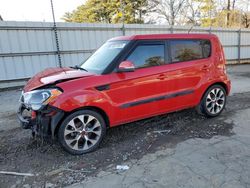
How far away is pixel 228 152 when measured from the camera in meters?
3.35

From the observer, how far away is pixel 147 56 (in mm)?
3939

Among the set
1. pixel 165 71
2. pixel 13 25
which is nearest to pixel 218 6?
pixel 13 25

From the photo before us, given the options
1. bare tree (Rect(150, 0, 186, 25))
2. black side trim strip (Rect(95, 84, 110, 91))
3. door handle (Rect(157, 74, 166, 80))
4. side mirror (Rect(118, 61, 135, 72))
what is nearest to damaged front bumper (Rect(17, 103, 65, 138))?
black side trim strip (Rect(95, 84, 110, 91))

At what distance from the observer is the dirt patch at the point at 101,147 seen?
297 centimetres

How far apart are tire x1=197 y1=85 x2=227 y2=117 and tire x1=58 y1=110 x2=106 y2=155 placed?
224 cm

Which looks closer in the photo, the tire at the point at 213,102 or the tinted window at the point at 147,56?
the tinted window at the point at 147,56

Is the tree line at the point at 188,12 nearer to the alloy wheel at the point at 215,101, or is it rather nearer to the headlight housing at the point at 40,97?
the alloy wheel at the point at 215,101

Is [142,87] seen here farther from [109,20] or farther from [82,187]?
[109,20]

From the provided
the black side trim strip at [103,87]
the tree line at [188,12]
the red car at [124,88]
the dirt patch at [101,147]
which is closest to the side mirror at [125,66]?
the red car at [124,88]

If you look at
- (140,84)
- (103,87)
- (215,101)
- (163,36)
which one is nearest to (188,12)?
(215,101)

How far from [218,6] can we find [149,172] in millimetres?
26911

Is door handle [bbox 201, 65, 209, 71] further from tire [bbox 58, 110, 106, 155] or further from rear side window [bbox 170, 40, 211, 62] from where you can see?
tire [bbox 58, 110, 106, 155]

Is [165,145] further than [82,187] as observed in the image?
Yes

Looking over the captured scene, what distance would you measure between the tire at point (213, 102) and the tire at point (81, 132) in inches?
88.2
